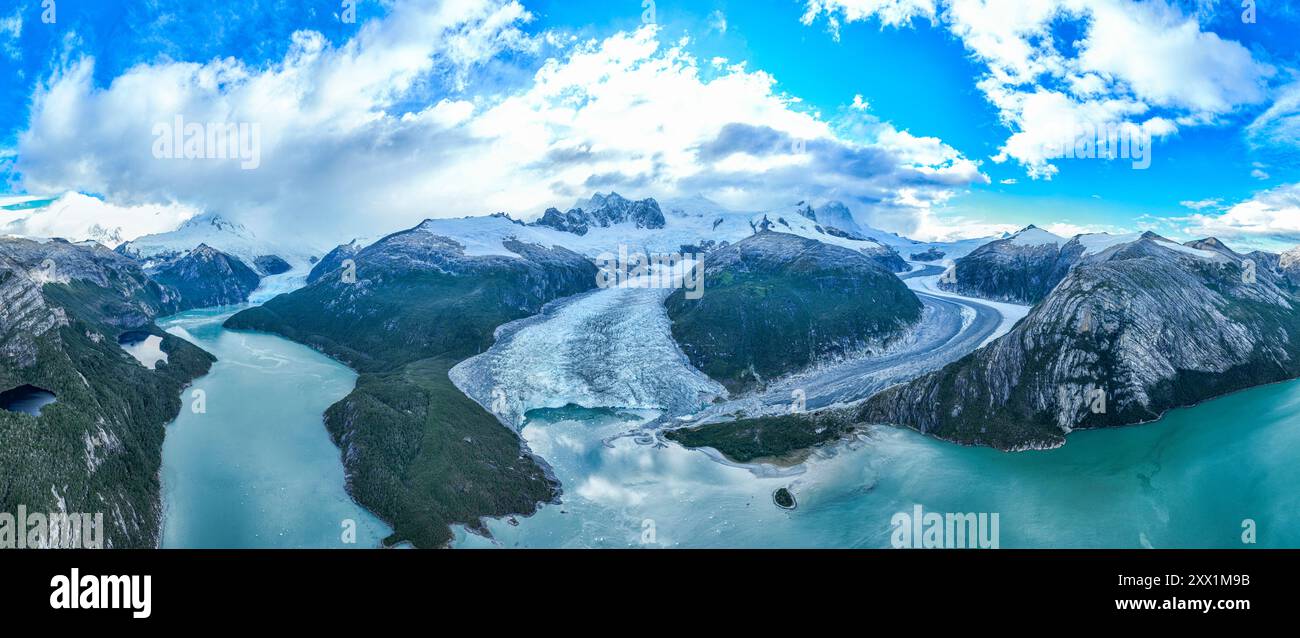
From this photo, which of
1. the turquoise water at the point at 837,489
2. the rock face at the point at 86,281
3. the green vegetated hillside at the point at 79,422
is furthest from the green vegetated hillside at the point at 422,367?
the rock face at the point at 86,281

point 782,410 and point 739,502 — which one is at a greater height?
point 782,410

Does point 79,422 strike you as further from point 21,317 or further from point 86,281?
point 86,281

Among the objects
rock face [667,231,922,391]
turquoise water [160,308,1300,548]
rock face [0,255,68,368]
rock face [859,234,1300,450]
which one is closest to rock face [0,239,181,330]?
rock face [0,255,68,368]

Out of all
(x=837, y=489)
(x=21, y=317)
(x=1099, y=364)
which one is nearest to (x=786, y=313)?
(x=1099, y=364)

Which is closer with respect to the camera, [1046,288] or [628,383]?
[628,383]

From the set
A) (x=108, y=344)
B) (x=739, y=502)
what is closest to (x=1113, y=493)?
(x=739, y=502)

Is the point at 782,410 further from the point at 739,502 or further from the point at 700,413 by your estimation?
the point at 739,502
